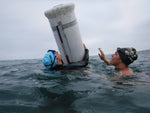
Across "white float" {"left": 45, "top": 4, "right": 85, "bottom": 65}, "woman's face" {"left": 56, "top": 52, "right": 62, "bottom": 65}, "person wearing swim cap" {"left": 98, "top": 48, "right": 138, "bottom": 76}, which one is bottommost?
"person wearing swim cap" {"left": 98, "top": 48, "right": 138, "bottom": 76}

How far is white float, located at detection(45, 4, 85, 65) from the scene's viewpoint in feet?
18.0

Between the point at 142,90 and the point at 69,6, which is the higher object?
the point at 69,6

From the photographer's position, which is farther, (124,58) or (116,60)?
(116,60)

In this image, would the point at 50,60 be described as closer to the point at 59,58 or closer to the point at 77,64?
the point at 59,58

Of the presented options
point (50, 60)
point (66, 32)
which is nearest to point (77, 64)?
point (50, 60)

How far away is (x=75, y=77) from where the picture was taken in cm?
529

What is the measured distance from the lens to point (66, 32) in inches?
224

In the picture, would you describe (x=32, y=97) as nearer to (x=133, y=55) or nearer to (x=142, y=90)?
(x=142, y=90)

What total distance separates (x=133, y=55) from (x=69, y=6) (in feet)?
9.75

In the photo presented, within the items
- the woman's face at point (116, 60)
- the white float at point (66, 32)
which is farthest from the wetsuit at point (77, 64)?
the woman's face at point (116, 60)

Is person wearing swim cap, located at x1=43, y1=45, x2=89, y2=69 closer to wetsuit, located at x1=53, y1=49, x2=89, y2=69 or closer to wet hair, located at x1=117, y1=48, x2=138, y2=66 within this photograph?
wetsuit, located at x1=53, y1=49, x2=89, y2=69

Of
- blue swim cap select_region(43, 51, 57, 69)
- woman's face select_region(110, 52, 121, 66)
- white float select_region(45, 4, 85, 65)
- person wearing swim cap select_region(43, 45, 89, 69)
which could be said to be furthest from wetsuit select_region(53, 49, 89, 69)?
woman's face select_region(110, 52, 121, 66)

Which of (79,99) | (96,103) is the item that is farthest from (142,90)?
(79,99)

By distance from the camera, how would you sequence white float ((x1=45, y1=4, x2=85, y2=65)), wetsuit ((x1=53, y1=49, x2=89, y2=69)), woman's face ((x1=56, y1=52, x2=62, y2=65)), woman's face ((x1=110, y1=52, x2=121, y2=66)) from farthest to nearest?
1. woman's face ((x1=56, y1=52, x2=62, y2=65))
2. wetsuit ((x1=53, y1=49, x2=89, y2=69))
3. white float ((x1=45, y1=4, x2=85, y2=65))
4. woman's face ((x1=110, y1=52, x2=121, y2=66))
